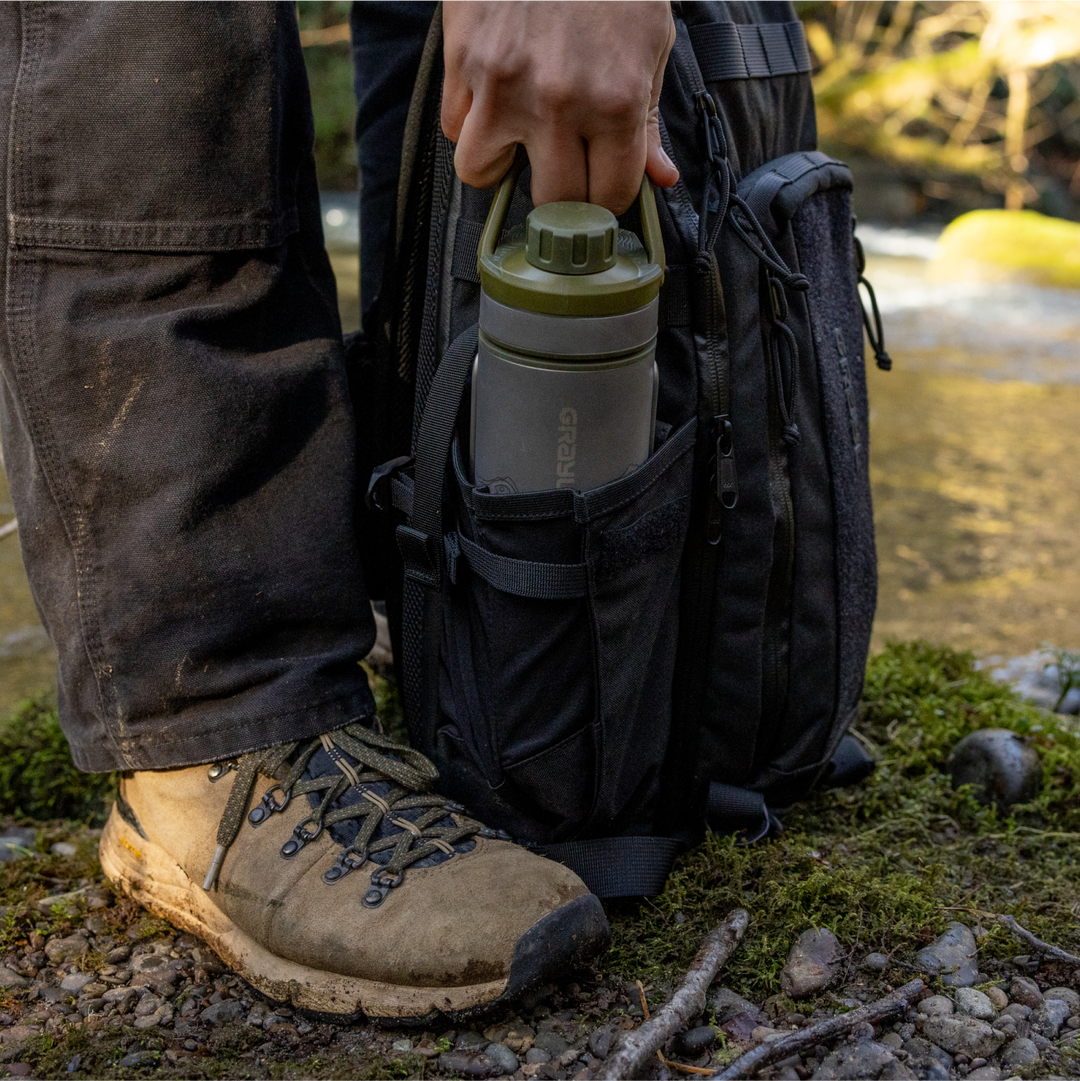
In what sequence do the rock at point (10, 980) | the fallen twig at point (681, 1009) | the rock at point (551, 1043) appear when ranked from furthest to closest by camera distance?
1. the rock at point (10, 980)
2. the rock at point (551, 1043)
3. the fallen twig at point (681, 1009)

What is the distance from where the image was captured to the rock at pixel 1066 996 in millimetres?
1326

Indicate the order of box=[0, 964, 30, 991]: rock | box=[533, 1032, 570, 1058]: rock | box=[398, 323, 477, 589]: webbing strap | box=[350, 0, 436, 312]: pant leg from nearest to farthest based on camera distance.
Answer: box=[533, 1032, 570, 1058]: rock
box=[0, 964, 30, 991]: rock
box=[398, 323, 477, 589]: webbing strap
box=[350, 0, 436, 312]: pant leg

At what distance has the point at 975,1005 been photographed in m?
1.31

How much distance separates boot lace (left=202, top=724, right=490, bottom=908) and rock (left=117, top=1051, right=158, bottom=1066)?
0.23 metres

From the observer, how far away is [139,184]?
1.35 meters

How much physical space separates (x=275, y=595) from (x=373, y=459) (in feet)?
1.16

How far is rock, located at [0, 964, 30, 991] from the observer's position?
1364 millimetres

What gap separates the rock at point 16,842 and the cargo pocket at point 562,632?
788 millimetres

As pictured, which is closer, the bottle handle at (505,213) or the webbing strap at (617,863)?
the bottle handle at (505,213)

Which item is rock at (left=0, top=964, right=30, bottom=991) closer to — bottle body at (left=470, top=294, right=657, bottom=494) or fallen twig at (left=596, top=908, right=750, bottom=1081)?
fallen twig at (left=596, top=908, right=750, bottom=1081)

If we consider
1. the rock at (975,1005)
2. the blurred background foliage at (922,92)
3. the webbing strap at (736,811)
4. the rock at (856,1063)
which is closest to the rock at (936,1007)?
the rock at (975,1005)

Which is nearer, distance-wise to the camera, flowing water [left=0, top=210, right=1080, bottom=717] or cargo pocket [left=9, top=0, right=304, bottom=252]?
cargo pocket [left=9, top=0, right=304, bottom=252]

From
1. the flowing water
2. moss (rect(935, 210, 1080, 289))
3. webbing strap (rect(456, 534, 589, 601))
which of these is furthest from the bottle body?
moss (rect(935, 210, 1080, 289))

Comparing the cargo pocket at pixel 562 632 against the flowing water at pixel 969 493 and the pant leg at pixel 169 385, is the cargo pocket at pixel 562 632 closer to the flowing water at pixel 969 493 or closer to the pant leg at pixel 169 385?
the pant leg at pixel 169 385
